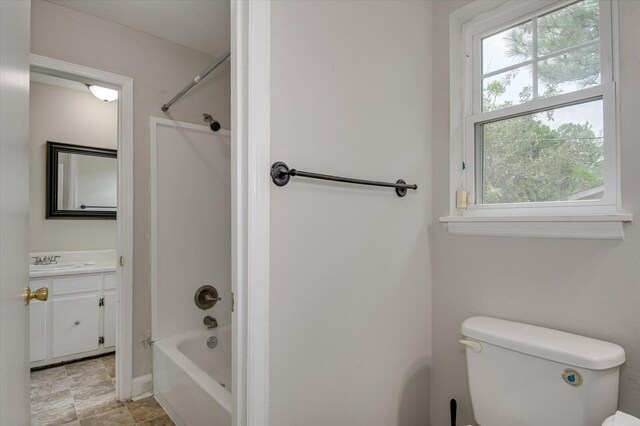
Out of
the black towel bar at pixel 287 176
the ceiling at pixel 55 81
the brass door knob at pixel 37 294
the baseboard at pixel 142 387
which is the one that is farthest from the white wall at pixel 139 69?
the black towel bar at pixel 287 176

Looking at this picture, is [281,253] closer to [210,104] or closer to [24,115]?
[24,115]

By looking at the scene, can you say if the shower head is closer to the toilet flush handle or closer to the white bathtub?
the white bathtub

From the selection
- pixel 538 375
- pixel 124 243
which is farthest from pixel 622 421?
pixel 124 243

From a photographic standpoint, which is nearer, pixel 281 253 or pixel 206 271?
pixel 281 253

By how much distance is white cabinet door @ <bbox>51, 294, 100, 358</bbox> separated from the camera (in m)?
2.63

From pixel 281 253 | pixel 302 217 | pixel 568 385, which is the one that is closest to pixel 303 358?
pixel 281 253

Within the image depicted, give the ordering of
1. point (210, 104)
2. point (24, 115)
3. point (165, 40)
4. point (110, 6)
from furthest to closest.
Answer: point (210, 104) → point (165, 40) → point (110, 6) → point (24, 115)

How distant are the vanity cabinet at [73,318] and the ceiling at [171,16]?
6.73 feet

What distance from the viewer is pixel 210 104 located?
2.50m

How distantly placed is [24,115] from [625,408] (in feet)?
6.52

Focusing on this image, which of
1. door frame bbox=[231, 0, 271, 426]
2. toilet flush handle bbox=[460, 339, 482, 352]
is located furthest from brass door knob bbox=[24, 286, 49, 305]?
toilet flush handle bbox=[460, 339, 482, 352]

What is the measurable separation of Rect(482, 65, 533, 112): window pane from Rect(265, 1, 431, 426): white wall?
0.26 meters

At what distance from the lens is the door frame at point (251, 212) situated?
970 mm

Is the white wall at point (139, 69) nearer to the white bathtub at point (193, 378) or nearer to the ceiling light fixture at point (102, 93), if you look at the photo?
the white bathtub at point (193, 378)
